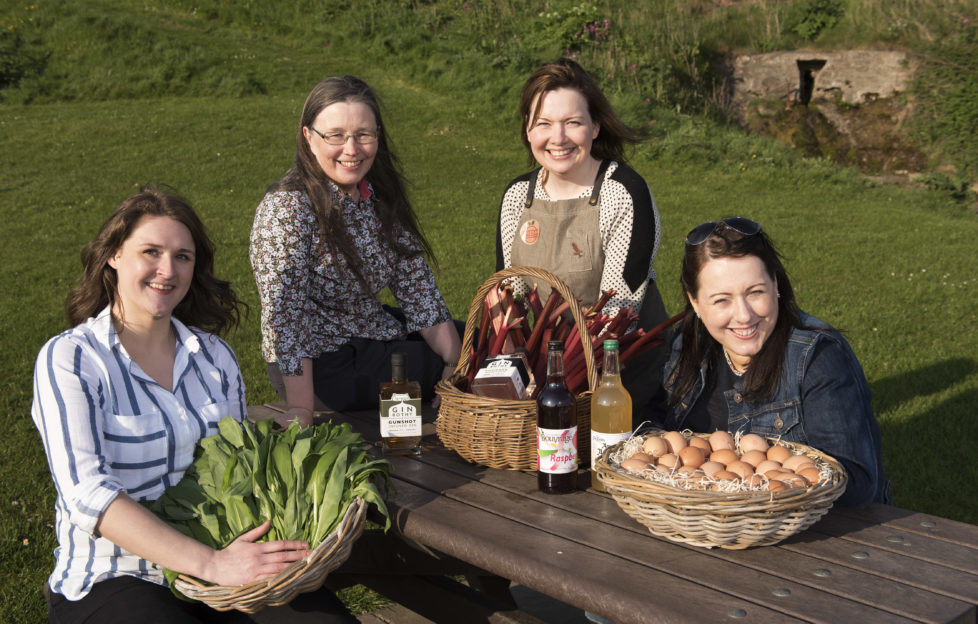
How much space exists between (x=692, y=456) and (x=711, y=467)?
9 cm

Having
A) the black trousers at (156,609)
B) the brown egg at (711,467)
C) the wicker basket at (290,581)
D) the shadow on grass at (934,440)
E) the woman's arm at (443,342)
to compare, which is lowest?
the shadow on grass at (934,440)

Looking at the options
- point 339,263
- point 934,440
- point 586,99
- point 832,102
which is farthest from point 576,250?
point 832,102

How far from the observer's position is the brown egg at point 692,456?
2312 millimetres

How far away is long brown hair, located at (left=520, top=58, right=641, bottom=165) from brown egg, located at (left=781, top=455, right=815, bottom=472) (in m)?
2.10

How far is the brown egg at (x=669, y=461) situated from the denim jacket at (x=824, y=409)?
1.64 feet

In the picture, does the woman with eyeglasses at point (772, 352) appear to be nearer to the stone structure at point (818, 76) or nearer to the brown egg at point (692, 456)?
the brown egg at point (692, 456)

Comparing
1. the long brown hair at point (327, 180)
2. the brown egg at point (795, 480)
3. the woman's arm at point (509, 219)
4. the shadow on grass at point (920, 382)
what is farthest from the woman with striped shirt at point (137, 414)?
the shadow on grass at point (920, 382)

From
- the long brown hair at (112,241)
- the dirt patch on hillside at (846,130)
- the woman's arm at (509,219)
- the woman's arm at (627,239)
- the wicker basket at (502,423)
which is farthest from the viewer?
the dirt patch on hillside at (846,130)

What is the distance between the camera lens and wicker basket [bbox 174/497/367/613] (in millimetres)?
2244

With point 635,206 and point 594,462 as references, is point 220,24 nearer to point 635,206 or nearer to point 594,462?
point 635,206

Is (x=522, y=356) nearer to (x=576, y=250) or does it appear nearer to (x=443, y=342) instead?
(x=443, y=342)

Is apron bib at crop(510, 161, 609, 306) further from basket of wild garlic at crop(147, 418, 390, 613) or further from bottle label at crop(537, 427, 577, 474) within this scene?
basket of wild garlic at crop(147, 418, 390, 613)

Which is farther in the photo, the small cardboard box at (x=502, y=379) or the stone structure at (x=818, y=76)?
the stone structure at (x=818, y=76)

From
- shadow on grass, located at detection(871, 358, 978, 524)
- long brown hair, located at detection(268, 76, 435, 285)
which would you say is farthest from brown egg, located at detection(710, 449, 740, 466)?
shadow on grass, located at detection(871, 358, 978, 524)
